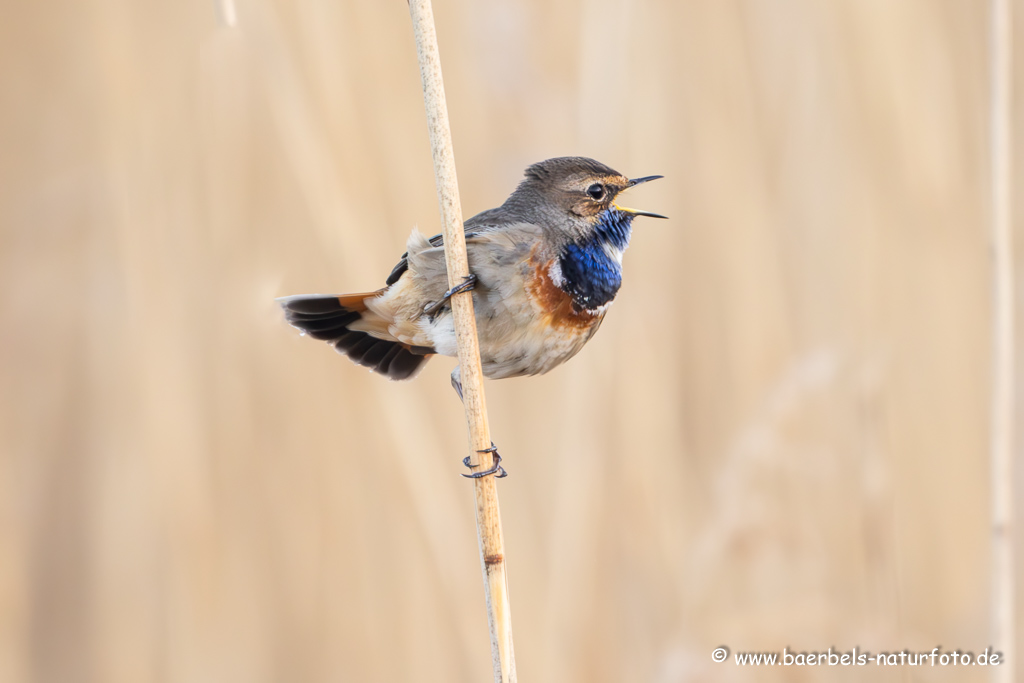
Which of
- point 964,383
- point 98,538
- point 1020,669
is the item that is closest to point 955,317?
point 964,383

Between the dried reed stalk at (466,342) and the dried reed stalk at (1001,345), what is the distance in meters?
1.14

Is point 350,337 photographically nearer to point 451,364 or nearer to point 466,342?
point 451,364

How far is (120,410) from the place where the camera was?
2.33 m

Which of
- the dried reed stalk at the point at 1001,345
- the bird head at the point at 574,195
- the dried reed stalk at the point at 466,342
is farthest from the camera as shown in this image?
the bird head at the point at 574,195

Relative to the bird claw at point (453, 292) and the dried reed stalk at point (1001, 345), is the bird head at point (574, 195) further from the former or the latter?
the dried reed stalk at point (1001, 345)

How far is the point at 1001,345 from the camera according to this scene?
6.20 ft

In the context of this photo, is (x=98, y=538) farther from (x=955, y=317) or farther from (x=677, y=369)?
(x=955, y=317)

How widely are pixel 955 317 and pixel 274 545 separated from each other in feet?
7.31

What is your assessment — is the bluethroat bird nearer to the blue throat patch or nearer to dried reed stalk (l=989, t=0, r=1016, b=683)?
the blue throat patch

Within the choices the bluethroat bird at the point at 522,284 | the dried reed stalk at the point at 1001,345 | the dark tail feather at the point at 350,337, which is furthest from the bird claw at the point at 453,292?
the dried reed stalk at the point at 1001,345

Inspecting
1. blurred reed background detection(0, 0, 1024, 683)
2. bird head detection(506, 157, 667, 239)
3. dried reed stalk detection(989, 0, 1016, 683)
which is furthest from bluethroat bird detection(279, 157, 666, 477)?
dried reed stalk detection(989, 0, 1016, 683)

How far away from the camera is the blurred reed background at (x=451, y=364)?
2.25 meters

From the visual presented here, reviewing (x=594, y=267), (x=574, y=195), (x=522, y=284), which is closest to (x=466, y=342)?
(x=522, y=284)

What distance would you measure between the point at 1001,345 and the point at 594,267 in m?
0.93
